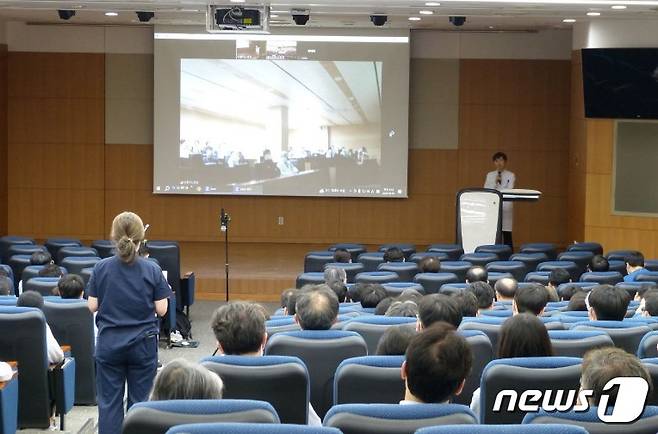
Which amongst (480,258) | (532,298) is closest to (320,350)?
(532,298)

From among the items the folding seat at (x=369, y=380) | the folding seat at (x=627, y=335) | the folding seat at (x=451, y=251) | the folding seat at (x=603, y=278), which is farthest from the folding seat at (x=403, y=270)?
the folding seat at (x=369, y=380)

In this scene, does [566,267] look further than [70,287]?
Yes

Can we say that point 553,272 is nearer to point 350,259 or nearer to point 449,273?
point 449,273

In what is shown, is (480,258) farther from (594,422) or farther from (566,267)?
(594,422)

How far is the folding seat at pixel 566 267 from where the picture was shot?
33.9 feet

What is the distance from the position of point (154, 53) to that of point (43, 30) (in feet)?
6.47

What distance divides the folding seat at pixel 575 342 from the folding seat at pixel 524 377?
87 cm

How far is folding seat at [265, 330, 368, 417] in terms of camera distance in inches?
186

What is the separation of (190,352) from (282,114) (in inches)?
307

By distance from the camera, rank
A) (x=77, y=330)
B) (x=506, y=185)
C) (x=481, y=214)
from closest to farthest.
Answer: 1. (x=77, y=330)
2. (x=481, y=214)
3. (x=506, y=185)

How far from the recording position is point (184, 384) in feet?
10.5

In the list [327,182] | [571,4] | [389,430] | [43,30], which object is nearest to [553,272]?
[571,4]

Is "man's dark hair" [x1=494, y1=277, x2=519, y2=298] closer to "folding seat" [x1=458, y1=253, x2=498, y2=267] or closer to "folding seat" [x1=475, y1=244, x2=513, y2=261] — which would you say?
"folding seat" [x1=458, y1=253, x2=498, y2=267]

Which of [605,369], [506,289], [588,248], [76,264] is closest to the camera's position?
[605,369]
